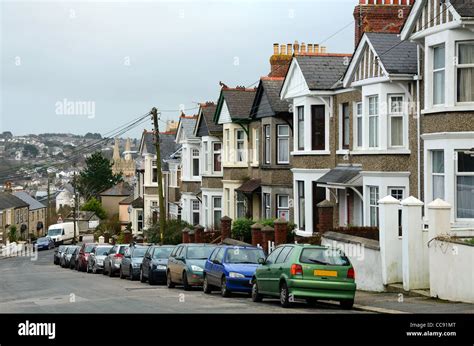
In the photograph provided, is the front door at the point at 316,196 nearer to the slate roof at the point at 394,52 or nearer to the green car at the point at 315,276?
the slate roof at the point at 394,52

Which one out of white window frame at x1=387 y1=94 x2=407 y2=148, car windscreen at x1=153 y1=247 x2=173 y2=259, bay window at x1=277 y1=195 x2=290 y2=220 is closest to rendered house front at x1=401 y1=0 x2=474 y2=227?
white window frame at x1=387 y1=94 x2=407 y2=148

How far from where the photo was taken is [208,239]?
150 ft

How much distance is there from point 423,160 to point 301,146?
1032 cm

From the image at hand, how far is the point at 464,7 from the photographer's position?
25469 millimetres

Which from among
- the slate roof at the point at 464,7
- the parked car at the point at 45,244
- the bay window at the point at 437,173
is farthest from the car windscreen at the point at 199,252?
the parked car at the point at 45,244

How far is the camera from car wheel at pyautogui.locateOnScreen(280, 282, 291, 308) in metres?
21.4

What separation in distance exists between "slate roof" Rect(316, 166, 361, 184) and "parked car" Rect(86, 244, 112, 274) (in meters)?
14.8

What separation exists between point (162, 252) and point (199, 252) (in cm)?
431

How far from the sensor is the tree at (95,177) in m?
143

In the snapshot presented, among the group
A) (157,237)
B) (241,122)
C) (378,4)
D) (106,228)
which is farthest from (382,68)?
(106,228)

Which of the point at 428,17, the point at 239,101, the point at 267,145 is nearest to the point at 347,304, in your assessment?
the point at 428,17

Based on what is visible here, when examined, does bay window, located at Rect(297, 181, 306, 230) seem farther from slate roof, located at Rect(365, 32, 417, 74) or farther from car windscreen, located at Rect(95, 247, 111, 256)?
car windscreen, located at Rect(95, 247, 111, 256)

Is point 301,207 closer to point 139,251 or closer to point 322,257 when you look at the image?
point 139,251
